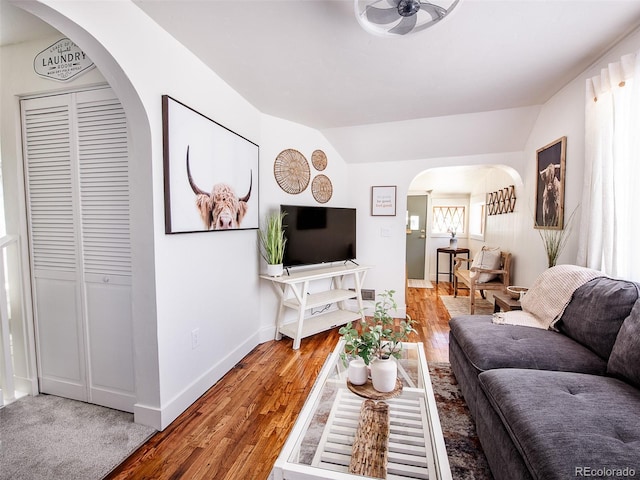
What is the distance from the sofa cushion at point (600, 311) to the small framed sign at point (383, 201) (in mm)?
2071

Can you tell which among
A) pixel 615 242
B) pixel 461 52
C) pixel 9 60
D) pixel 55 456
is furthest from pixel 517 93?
pixel 55 456

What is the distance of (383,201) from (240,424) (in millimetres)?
2763

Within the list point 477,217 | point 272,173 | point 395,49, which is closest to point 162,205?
point 272,173

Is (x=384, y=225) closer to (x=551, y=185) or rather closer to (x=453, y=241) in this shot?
(x=551, y=185)

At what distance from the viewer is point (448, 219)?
611 centimetres

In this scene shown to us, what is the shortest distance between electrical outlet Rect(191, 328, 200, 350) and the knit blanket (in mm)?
2020

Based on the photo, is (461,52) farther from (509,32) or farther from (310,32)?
(310,32)

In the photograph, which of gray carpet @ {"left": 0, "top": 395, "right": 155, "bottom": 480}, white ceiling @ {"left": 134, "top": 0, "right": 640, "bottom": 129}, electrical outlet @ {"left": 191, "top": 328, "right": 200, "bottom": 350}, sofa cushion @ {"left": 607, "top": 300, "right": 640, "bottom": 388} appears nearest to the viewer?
sofa cushion @ {"left": 607, "top": 300, "right": 640, "bottom": 388}

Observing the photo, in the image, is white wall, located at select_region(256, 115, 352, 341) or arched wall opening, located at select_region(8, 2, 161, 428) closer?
arched wall opening, located at select_region(8, 2, 161, 428)

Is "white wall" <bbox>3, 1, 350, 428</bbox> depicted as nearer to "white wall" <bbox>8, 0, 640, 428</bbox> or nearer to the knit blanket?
"white wall" <bbox>8, 0, 640, 428</bbox>

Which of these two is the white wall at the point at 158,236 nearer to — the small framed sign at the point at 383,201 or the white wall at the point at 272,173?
the white wall at the point at 272,173

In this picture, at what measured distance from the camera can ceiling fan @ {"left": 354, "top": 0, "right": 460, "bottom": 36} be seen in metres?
1.26

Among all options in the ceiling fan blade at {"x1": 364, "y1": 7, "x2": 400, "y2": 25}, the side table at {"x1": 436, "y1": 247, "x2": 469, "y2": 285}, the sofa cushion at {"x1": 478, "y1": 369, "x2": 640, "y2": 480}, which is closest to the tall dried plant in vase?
the sofa cushion at {"x1": 478, "y1": 369, "x2": 640, "y2": 480}

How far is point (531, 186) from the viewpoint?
291 centimetres
